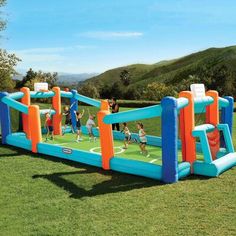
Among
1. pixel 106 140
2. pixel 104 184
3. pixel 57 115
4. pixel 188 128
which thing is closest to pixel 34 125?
pixel 106 140

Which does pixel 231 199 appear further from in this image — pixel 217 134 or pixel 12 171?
pixel 12 171

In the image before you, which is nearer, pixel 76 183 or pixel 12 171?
pixel 76 183

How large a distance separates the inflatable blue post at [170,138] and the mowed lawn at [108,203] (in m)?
0.34

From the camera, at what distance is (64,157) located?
38.3 ft

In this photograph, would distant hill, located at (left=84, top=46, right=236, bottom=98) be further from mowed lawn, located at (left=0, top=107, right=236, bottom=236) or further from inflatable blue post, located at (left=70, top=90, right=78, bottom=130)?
mowed lawn, located at (left=0, top=107, right=236, bottom=236)

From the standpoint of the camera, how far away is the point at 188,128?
976cm

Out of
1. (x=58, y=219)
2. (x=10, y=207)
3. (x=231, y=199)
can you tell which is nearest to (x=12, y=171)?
(x=10, y=207)

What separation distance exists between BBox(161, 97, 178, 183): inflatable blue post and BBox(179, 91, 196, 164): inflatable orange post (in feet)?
3.01

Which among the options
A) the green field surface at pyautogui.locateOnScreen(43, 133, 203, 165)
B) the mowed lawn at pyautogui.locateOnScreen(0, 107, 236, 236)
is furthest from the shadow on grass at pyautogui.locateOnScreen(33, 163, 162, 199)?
the green field surface at pyautogui.locateOnScreen(43, 133, 203, 165)

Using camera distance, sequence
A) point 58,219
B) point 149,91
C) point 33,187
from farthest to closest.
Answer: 1. point 149,91
2. point 33,187
3. point 58,219

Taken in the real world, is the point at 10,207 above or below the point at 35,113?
below

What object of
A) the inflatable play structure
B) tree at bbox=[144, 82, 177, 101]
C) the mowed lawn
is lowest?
tree at bbox=[144, 82, 177, 101]

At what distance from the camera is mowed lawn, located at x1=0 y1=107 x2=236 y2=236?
21.6ft

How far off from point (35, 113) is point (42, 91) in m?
3.73
